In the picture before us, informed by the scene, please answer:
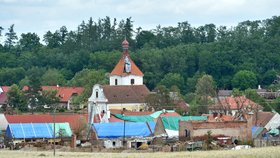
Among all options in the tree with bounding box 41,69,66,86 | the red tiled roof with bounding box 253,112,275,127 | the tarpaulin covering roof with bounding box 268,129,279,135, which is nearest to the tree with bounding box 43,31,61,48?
the tree with bounding box 41,69,66,86

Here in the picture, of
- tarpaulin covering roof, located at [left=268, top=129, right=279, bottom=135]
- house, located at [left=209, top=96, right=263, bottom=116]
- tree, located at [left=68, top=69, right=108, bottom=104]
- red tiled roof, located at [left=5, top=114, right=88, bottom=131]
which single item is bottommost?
tarpaulin covering roof, located at [left=268, top=129, right=279, bottom=135]

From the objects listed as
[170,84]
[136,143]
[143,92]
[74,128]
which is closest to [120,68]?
[143,92]

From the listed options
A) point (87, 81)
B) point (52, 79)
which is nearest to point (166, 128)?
point (87, 81)

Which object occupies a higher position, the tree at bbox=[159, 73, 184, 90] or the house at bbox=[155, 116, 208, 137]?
the tree at bbox=[159, 73, 184, 90]

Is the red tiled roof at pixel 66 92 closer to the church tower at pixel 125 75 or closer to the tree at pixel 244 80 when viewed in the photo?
the church tower at pixel 125 75

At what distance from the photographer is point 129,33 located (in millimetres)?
178875

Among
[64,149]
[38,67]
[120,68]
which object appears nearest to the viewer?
[64,149]

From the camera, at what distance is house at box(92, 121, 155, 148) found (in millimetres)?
77500

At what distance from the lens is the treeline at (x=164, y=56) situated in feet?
485

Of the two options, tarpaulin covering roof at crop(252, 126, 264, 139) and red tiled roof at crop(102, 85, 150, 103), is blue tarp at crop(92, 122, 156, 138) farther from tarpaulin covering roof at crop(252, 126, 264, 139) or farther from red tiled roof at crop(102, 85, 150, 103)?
red tiled roof at crop(102, 85, 150, 103)

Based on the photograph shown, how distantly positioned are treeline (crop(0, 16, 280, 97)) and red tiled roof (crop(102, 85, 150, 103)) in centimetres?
1670

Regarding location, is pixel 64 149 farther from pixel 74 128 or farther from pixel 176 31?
pixel 176 31

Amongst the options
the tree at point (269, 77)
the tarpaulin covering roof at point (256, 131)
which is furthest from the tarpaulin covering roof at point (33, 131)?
the tree at point (269, 77)

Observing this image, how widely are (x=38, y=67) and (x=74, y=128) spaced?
79376mm
